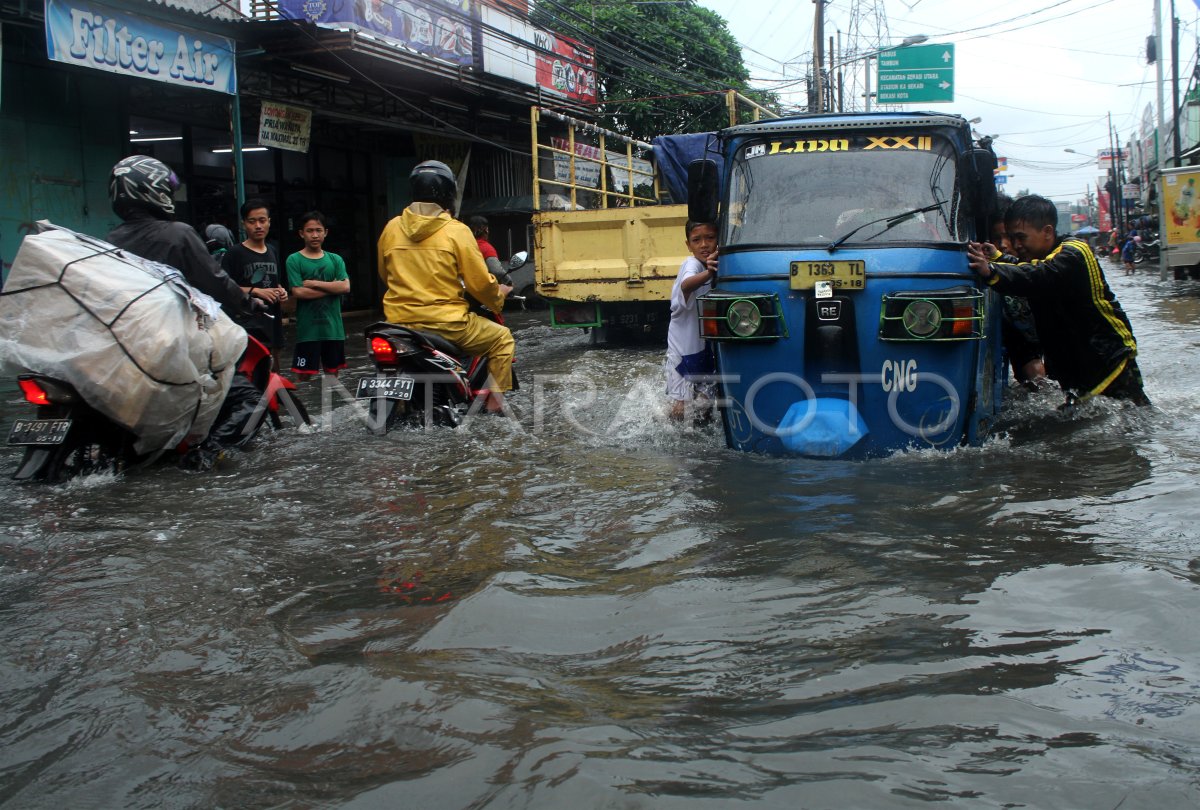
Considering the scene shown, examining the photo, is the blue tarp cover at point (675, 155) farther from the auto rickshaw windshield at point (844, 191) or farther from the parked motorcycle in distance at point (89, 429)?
the parked motorcycle in distance at point (89, 429)

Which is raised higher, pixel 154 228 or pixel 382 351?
pixel 154 228

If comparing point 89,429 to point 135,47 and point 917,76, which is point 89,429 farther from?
point 917,76

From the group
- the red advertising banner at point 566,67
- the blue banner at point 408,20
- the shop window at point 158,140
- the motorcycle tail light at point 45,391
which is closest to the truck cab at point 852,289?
the motorcycle tail light at point 45,391

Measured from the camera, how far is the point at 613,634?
10.3 feet

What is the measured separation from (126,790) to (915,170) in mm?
4748

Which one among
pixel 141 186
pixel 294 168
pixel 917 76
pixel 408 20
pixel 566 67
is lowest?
pixel 141 186

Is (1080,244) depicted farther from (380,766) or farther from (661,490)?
(380,766)

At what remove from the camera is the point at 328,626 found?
128 inches

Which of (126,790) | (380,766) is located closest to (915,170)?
(380,766)

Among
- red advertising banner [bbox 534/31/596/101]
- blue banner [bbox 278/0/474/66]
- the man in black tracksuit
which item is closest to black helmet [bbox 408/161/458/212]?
the man in black tracksuit

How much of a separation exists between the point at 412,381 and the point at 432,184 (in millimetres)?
1196

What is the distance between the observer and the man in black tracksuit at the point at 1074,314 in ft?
18.8

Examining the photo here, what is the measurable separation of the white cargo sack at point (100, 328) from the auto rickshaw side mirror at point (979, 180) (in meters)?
4.09

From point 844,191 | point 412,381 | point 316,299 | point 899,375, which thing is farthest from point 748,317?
point 316,299
